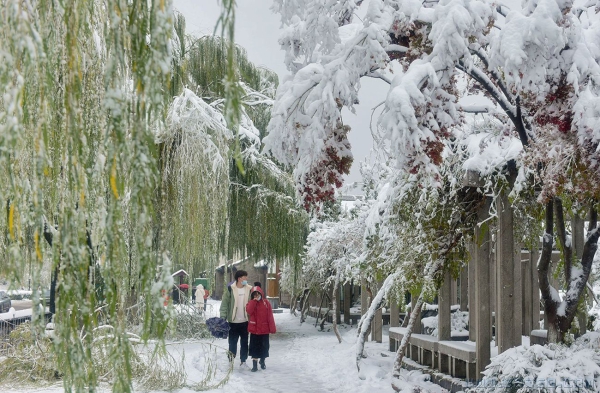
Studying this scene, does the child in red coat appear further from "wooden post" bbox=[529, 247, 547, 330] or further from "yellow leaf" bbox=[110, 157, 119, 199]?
"yellow leaf" bbox=[110, 157, 119, 199]

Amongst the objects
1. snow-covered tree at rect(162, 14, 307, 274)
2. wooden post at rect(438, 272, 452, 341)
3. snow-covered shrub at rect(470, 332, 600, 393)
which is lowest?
snow-covered shrub at rect(470, 332, 600, 393)

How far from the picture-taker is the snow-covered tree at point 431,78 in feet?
13.8

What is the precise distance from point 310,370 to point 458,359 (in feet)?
10.3

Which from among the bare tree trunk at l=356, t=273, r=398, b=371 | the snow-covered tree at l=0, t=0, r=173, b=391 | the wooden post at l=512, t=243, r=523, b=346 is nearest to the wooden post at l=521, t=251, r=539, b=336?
the wooden post at l=512, t=243, r=523, b=346

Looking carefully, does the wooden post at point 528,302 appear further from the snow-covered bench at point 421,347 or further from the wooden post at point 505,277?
the wooden post at point 505,277

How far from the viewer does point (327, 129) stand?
4832 millimetres

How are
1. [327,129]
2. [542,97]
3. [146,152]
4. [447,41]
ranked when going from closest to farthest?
[146,152] → [447,41] → [542,97] → [327,129]

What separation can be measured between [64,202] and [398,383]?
6.72 metres

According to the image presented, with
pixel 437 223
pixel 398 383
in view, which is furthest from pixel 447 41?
pixel 398 383

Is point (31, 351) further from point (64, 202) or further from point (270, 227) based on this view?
point (270, 227)

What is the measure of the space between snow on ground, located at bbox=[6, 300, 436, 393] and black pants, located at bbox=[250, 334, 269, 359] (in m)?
0.25

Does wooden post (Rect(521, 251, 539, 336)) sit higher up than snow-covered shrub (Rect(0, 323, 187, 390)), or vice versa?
wooden post (Rect(521, 251, 539, 336))

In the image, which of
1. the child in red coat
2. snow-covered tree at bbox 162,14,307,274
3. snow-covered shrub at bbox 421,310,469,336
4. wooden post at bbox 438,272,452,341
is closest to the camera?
snow-covered tree at bbox 162,14,307,274

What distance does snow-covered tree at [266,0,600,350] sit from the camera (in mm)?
4199
